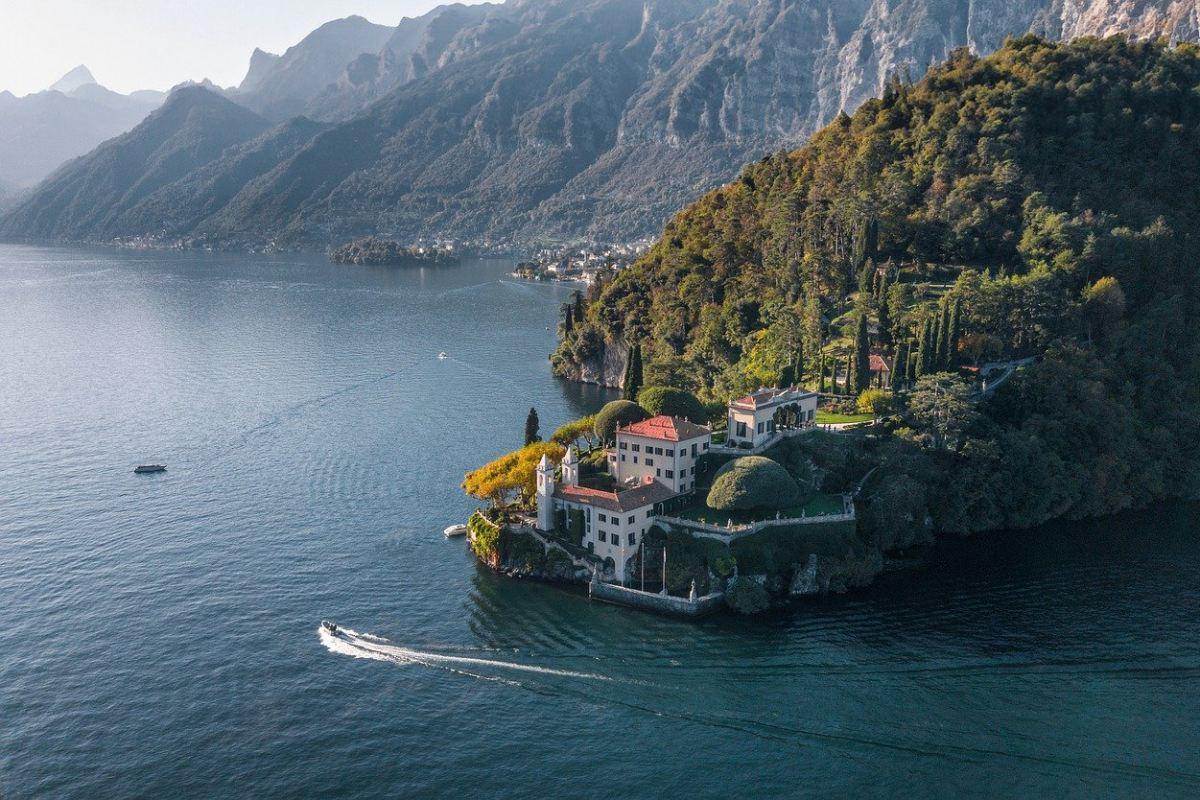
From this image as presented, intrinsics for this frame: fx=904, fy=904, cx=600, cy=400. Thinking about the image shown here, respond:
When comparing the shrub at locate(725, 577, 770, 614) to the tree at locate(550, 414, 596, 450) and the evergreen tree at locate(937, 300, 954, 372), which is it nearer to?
the tree at locate(550, 414, 596, 450)

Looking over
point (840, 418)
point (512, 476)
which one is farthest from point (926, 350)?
point (512, 476)

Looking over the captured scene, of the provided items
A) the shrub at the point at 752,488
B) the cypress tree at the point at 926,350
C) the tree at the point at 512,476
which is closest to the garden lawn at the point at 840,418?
the cypress tree at the point at 926,350

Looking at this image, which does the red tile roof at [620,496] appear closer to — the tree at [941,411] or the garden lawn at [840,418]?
the garden lawn at [840,418]

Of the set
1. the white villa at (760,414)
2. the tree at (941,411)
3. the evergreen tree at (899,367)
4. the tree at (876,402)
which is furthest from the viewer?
the evergreen tree at (899,367)

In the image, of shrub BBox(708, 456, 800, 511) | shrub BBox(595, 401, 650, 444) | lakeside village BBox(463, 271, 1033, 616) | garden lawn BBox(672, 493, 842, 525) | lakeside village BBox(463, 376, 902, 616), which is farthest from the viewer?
shrub BBox(595, 401, 650, 444)

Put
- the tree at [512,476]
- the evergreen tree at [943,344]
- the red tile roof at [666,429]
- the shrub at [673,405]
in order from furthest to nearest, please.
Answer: the evergreen tree at [943,344] → the shrub at [673,405] → the tree at [512,476] → the red tile roof at [666,429]

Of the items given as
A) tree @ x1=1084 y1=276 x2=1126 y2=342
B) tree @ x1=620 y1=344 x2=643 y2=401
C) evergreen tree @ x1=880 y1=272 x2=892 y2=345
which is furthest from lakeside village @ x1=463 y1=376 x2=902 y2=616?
tree @ x1=1084 y1=276 x2=1126 y2=342
